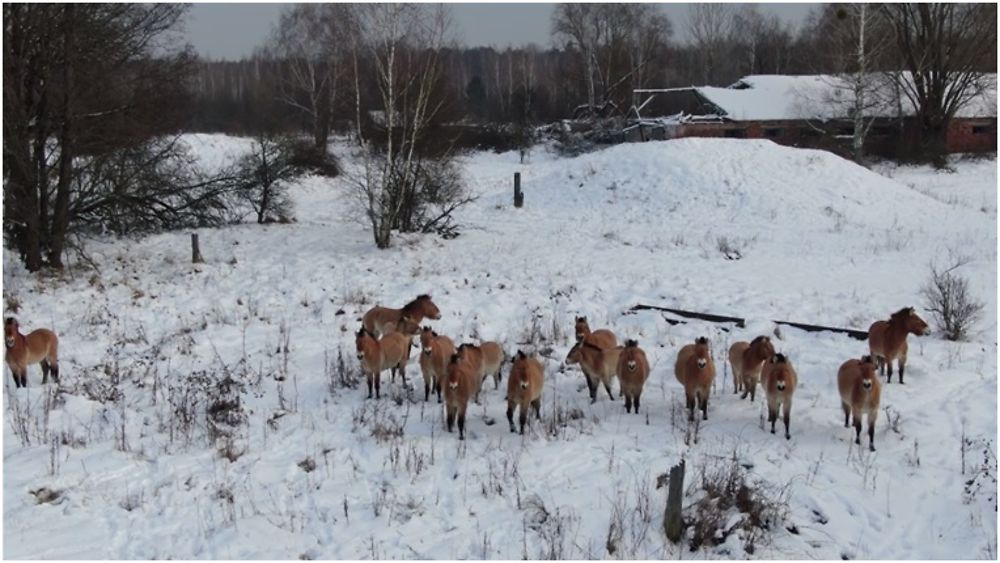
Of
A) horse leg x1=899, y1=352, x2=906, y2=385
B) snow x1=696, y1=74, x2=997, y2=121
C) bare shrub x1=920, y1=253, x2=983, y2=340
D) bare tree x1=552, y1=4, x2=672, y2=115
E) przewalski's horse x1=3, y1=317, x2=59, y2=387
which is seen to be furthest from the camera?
bare tree x1=552, y1=4, x2=672, y2=115

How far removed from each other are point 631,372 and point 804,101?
43619 millimetres

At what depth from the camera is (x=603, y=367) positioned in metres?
9.80

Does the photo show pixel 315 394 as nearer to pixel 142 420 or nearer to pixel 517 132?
pixel 142 420

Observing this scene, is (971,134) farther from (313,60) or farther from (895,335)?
(895,335)

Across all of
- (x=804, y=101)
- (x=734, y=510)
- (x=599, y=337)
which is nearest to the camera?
(x=734, y=510)

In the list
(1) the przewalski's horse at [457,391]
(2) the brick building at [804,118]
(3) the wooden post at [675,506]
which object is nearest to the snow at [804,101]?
(2) the brick building at [804,118]

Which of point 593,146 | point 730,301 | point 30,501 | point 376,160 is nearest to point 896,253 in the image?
point 730,301

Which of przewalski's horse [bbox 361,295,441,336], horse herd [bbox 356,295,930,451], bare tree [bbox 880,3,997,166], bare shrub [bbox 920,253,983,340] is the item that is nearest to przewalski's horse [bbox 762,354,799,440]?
horse herd [bbox 356,295,930,451]

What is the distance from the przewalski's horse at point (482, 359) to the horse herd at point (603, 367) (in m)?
0.01

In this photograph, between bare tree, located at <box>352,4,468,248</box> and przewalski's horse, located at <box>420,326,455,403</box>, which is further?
bare tree, located at <box>352,4,468,248</box>

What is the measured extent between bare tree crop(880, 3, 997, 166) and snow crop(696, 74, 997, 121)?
1292 millimetres

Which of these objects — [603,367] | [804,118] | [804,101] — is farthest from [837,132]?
[603,367]

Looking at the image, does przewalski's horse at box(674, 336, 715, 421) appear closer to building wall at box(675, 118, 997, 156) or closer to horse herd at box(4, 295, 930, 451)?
horse herd at box(4, 295, 930, 451)

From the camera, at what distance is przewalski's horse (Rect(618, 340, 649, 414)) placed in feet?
30.6
